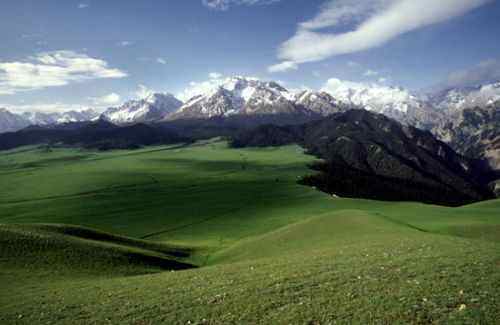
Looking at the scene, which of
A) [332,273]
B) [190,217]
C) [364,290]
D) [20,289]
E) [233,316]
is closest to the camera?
[233,316]

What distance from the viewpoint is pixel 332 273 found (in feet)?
76.5

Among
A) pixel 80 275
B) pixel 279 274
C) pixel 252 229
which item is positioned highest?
pixel 279 274

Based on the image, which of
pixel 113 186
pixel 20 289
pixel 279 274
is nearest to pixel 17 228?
pixel 20 289

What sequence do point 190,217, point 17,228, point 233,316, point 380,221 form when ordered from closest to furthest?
point 233,316
point 17,228
point 380,221
point 190,217

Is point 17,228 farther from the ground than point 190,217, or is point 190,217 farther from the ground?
point 17,228

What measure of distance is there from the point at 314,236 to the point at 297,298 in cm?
3035

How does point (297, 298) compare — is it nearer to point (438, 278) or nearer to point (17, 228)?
point (438, 278)

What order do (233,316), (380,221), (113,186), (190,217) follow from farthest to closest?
(113,186) < (190,217) < (380,221) < (233,316)

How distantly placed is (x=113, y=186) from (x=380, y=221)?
122 m

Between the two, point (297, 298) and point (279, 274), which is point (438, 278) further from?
point (279, 274)

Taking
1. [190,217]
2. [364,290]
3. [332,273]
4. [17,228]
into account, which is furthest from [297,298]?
[190,217]

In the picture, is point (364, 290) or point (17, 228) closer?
point (364, 290)

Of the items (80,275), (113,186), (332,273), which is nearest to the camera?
(332,273)

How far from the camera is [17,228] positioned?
4691 centimetres
